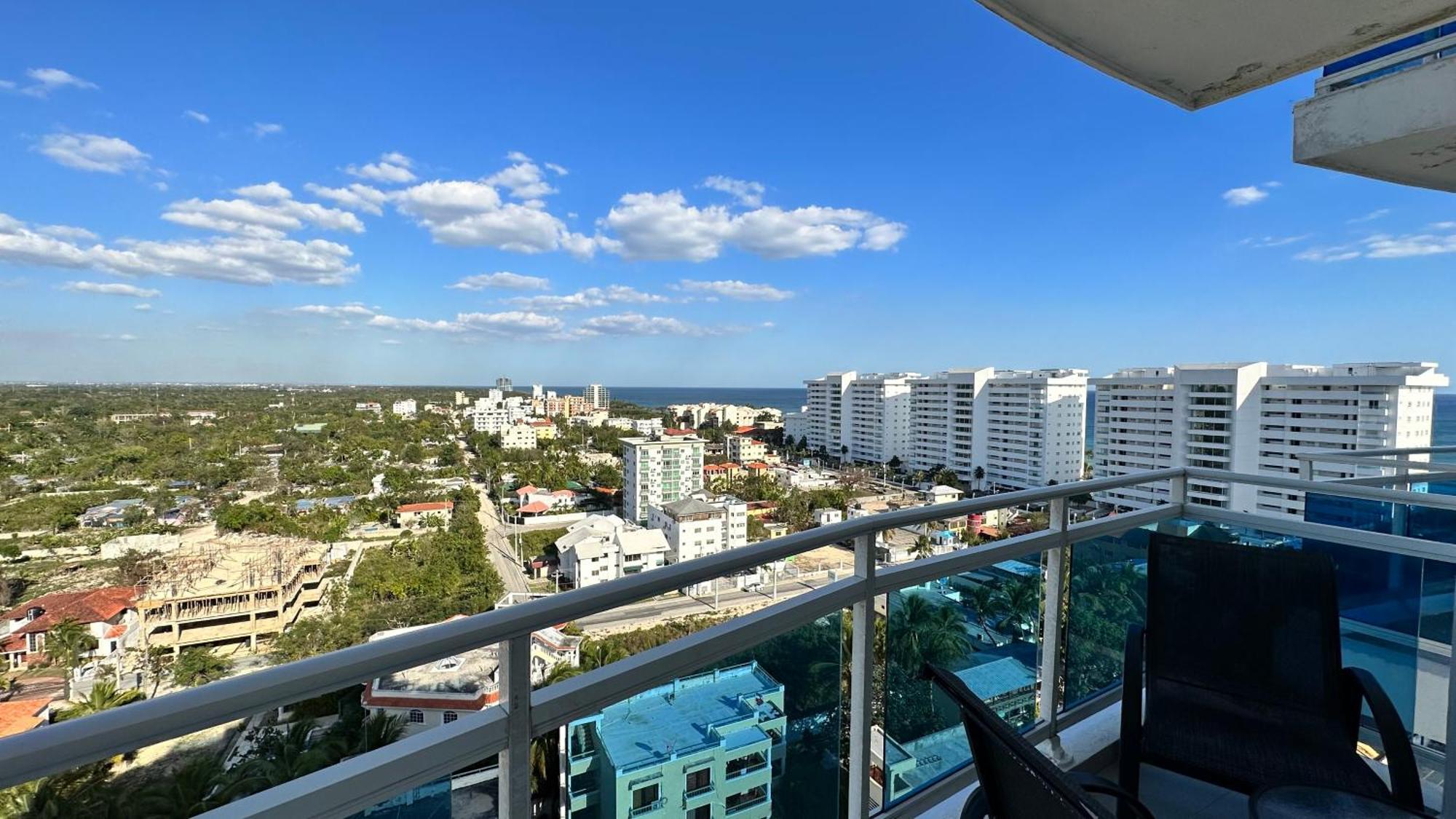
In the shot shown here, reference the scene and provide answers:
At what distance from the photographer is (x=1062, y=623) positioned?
212cm

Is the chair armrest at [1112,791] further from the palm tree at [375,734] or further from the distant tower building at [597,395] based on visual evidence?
the distant tower building at [597,395]

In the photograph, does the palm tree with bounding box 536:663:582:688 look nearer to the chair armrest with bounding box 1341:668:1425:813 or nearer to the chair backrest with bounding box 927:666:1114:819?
the chair backrest with bounding box 927:666:1114:819

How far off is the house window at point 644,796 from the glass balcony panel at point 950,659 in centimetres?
72

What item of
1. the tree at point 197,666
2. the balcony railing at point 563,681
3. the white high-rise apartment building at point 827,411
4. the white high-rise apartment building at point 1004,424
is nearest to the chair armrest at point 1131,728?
the balcony railing at point 563,681

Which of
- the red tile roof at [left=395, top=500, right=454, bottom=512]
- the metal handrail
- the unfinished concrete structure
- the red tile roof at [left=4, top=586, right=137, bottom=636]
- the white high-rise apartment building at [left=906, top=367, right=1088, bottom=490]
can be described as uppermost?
the metal handrail

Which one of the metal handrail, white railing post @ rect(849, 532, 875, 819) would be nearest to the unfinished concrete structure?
white railing post @ rect(849, 532, 875, 819)

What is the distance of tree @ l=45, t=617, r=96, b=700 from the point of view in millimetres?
14148

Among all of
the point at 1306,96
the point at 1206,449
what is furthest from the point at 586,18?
the point at 1206,449

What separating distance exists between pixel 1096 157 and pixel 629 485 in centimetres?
2556

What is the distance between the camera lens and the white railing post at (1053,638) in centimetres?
207

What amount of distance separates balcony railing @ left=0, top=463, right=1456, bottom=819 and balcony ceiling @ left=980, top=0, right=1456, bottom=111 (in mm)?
1554

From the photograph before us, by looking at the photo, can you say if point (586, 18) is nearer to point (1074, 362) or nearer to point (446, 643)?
point (446, 643)

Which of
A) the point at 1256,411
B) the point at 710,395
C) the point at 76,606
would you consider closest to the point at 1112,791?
the point at 76,606

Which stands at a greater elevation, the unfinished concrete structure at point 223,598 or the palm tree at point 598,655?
the palm tree at point 598,655
